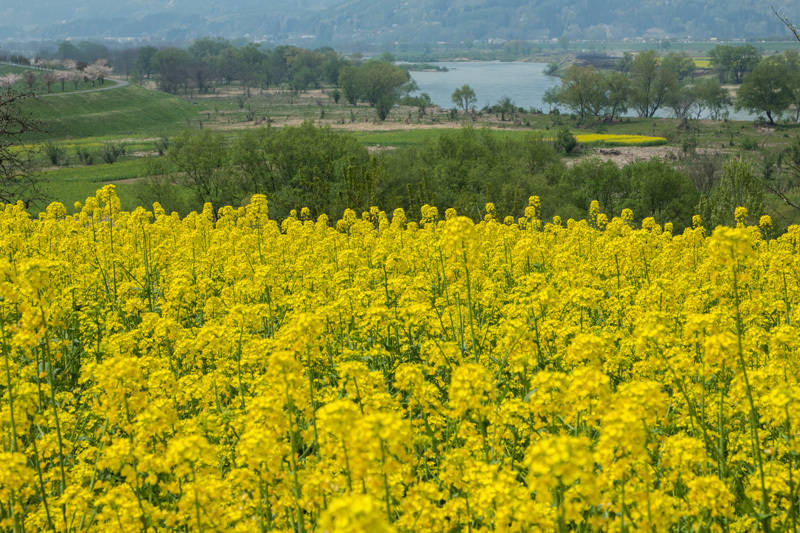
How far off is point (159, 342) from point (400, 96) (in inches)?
5896

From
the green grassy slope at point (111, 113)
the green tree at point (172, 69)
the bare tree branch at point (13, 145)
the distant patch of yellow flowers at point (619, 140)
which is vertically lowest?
the bare tree branch at point (13, 145)

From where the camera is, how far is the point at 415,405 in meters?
6.27

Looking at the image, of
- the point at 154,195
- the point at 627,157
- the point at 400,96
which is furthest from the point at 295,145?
the point at 400,96

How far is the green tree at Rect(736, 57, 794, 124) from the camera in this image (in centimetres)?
11062

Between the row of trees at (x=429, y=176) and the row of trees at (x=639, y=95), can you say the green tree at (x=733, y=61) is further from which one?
the row of trees at (x=429, y=176)

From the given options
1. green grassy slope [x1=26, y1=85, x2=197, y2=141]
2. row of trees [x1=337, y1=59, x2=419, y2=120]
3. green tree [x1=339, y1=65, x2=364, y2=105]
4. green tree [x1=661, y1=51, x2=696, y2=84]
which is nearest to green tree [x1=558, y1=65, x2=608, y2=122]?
row of trees [x1=337, y1=59, x2=419, y2=120]

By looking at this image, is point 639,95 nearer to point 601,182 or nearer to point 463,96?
point 463,96

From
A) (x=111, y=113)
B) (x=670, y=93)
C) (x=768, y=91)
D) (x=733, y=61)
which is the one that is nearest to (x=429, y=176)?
(x=111, y=113)

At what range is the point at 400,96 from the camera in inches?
5965

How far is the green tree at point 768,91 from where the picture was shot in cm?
11062

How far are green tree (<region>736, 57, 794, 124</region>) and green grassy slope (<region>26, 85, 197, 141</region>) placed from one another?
331ft

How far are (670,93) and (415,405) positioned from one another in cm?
13961

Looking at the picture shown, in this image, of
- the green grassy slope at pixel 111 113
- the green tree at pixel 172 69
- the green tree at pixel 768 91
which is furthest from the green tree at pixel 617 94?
the green tree at pixel 172 69

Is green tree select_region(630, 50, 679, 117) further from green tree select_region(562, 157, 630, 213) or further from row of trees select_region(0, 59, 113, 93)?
row of trees select_region(0, 59, 113, 93)
